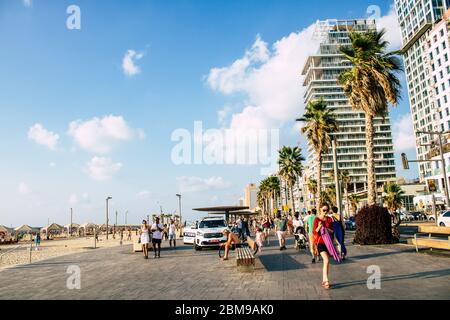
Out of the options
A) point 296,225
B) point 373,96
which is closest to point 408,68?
point 373,96

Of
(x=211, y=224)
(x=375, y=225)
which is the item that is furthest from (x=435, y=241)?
(x=211, y=224)

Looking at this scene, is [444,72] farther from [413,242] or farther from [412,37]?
[413,242]

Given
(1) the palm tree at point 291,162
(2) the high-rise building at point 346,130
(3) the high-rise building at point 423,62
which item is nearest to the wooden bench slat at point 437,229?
(1) the palm tree at point 291,162

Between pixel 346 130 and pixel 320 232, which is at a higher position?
pixel 346 130

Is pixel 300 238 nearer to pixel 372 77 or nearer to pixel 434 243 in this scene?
pixel 434 243

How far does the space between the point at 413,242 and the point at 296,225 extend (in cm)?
513

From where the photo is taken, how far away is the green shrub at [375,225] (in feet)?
51.2

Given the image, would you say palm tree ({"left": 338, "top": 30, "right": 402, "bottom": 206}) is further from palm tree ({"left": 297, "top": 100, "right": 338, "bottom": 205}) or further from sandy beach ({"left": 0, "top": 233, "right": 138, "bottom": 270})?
sandy beach ({"left": 0, "top": 233, "right": 138, "bottom": 270})

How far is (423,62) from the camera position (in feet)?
315

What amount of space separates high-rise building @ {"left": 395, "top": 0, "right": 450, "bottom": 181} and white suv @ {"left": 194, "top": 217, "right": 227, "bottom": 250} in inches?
3060

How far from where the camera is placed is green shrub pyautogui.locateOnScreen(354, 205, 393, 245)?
15602 millimetres

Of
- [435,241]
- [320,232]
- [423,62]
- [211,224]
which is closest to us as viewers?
[320,232]

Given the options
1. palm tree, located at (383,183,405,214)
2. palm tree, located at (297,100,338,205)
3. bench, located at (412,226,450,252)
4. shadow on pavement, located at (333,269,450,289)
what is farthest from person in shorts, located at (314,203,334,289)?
palm tree, located at (383,183,405,214)

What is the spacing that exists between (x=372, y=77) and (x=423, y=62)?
9450 centimetres
